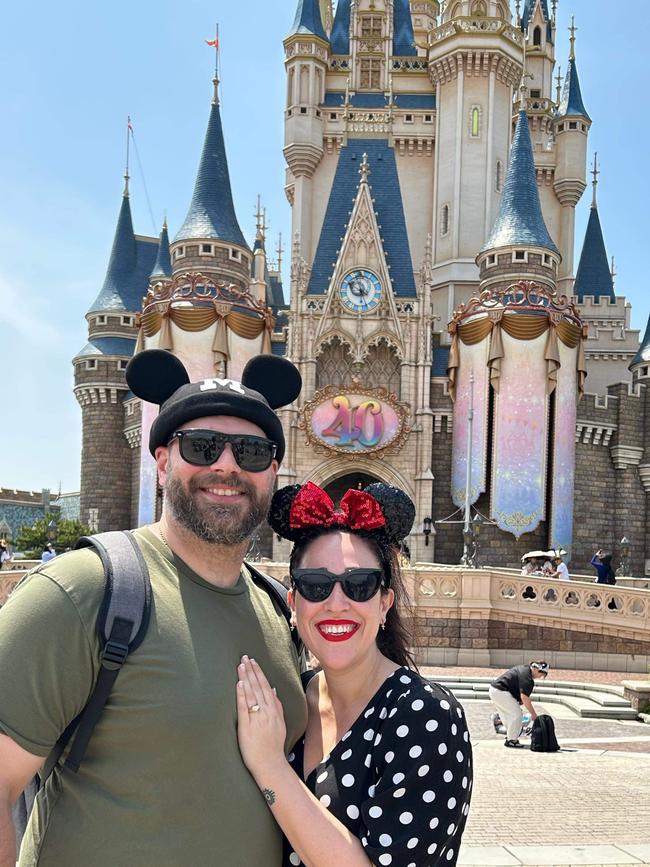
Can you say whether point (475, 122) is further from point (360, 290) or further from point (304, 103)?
point (360, 290)

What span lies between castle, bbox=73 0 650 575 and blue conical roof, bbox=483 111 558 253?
0.23 ft

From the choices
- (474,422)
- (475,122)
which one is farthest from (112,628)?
(475,122)

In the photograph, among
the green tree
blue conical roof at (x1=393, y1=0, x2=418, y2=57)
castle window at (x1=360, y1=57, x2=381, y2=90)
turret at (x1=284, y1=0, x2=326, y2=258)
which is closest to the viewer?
the green tree

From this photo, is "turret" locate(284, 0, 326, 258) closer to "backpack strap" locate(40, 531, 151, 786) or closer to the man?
the man

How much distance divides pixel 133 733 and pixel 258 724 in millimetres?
280

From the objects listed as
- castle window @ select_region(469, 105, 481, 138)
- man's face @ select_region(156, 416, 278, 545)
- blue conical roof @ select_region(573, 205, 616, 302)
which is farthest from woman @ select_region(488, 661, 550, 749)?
blue conical roof @ select_region(573, 205, 616, 302)

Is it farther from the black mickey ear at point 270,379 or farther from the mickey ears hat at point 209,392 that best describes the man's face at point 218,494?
the black mickey ear at point 270,379

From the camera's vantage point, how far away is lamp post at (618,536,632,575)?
29.0 m

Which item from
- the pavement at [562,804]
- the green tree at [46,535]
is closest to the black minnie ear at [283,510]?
the pavement at [562,804]

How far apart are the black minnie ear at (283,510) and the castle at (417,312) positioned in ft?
81.2

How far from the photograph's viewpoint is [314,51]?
35.2 m

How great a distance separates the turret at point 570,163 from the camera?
3756cm

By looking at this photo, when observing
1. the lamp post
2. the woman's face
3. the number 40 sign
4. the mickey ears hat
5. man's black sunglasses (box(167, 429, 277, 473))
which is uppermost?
the number 40 sign

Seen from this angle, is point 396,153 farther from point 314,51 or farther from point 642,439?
point 642,439
